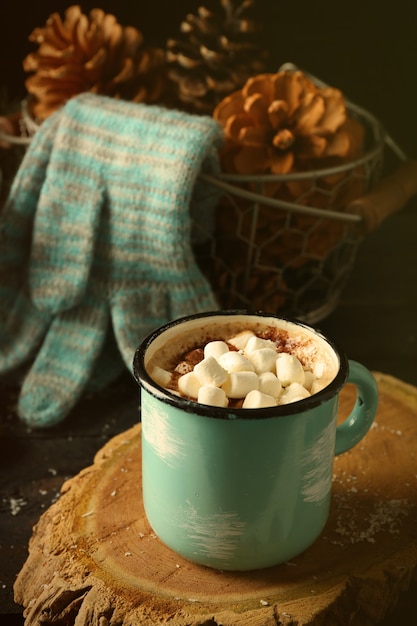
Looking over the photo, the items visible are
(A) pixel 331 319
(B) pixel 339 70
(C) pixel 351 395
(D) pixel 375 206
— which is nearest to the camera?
(C) pixel 351 395

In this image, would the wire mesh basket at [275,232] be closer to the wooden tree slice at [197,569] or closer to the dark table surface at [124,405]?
the dark table surface at [124,405]

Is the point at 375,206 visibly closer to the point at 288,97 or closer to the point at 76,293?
the point at 288,97

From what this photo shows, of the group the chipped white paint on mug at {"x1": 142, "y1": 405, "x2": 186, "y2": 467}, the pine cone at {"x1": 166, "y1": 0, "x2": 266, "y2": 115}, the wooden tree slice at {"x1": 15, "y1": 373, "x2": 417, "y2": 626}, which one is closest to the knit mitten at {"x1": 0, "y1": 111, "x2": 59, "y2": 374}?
the pine cone at {"x1": 166, "y1": 0, "x2": 266, "y2": 115}

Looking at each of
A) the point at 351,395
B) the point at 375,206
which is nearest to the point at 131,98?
the point at 375,206

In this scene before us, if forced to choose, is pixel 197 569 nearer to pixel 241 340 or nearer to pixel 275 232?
pixel 241 340

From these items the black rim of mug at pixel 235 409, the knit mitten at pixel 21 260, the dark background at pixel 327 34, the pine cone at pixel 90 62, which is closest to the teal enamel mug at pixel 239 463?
the black rim of mug at pixel 235 409
